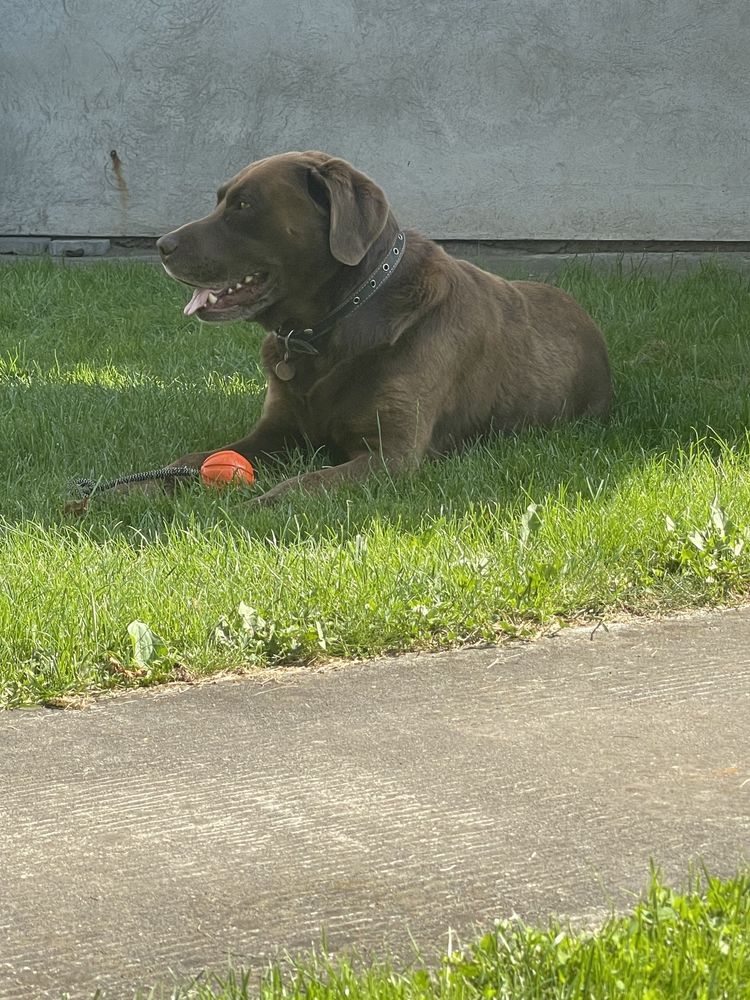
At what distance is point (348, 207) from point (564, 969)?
338 centimetres

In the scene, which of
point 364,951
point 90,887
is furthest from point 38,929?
point 364,951

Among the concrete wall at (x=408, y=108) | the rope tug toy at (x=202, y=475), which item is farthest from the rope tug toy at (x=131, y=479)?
the concrete wall at (x=408, y=108)

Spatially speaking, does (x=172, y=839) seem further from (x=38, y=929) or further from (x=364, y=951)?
(x=364, y=951)

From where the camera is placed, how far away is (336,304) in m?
4.98

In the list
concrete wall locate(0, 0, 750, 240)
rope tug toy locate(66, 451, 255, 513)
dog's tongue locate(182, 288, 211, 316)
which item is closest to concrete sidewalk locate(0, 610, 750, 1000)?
rope tug toy locate(66, 451, 255, 513)

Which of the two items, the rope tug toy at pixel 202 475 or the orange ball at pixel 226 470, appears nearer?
the rope tug toy at pixel 202 475

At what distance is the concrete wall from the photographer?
8828mm

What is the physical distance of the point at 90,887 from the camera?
2293 mm

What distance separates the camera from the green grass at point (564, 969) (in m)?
1.93

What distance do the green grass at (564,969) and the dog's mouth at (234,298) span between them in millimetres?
3211

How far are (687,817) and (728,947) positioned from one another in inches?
19.2

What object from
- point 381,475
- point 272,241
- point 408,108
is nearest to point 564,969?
point 381,475

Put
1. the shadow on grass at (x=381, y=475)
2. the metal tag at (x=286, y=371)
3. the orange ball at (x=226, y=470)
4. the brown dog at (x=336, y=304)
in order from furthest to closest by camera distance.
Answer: the metal tag at (x=286, y=371)
the brown dog at (x=336, y=304)
the orange ball at (x=226, y=470)
the shadow on grass at (x=381, y=475)

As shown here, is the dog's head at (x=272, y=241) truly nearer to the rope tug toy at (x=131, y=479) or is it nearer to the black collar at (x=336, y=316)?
the black collar at (x=336, y=316)
